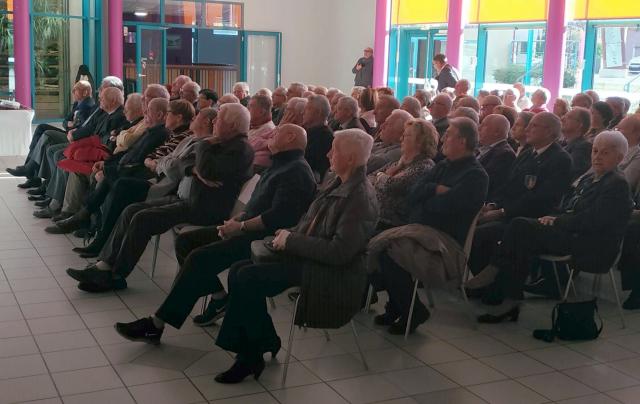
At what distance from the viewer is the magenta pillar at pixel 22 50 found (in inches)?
643

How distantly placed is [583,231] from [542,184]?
0.57 meters

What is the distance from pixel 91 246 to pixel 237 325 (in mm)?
2666

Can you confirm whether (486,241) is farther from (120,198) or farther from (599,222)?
(120,198)

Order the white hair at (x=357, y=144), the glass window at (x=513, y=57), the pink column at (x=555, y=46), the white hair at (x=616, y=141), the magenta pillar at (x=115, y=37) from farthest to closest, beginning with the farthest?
1. the magenta pillar at (x=115, y=37)
2. the glass window at (x=513, y=57)
3. the pink column at (x=555, y=46)
4. the white hair at (x=616, y=141)
5. the white hair at (x=357, y=144)

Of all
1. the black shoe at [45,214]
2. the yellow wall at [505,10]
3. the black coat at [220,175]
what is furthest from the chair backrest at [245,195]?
the yellow wall at [505,10]

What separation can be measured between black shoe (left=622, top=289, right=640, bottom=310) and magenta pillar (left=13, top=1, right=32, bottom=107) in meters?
13.8

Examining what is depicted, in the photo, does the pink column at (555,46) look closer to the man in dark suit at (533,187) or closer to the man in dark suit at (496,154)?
the man in dark suit at (496,154)

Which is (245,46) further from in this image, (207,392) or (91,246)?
(207,392)

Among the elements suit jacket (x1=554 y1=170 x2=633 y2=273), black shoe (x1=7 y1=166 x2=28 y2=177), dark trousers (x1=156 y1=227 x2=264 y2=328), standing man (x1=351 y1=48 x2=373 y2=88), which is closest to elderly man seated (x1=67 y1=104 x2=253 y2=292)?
dark trousers (x1=156 y1=227 x2=264 y2=328)

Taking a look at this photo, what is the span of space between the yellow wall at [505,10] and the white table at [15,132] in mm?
8286

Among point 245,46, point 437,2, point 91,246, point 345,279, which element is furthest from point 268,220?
point 245,46

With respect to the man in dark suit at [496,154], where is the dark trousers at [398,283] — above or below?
below

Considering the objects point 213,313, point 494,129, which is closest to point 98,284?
point 213,313

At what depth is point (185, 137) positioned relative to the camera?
6.43 m
